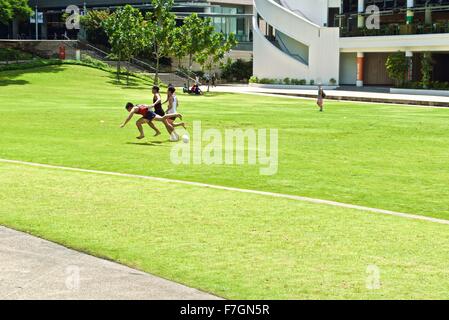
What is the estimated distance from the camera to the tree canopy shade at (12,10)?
2527 inches

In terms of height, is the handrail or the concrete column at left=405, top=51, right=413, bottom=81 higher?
the handrail

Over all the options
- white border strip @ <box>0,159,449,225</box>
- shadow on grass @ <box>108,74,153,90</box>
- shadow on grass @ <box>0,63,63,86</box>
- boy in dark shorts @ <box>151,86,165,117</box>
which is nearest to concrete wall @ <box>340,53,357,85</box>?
shadow on grass @ <box>108,74,153,90</box>

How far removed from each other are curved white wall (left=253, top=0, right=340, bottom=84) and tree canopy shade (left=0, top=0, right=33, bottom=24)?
20.7 m

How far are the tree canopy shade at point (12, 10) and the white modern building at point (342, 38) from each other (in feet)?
67.8

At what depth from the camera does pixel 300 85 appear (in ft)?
222

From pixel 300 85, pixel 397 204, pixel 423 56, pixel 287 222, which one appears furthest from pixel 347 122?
pixel 300 85

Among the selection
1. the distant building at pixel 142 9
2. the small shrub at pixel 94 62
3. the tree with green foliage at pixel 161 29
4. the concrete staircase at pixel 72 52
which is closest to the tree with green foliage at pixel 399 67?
the tree with green foliage at pixel 161 29

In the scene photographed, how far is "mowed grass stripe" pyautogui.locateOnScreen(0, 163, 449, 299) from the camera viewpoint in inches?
334

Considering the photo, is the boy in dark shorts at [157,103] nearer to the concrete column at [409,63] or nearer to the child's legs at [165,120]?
the child's legs at [165,120]

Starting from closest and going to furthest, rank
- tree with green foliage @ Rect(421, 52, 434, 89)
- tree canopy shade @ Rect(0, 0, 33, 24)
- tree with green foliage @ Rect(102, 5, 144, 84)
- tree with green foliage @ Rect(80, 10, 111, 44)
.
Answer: tree with green foliage @ Rect(421, 52, 434, 89)
tree with green foliage @ Rect(102, 5, 144, 84)
tree canopy shade @ Rect(0, 0, 33, 24)
tree with green foliage @ Rect(80, 10, 111, 44)

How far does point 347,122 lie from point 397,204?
692 inches

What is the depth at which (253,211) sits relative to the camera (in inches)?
480

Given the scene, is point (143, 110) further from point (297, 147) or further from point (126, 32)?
point (126, 32)

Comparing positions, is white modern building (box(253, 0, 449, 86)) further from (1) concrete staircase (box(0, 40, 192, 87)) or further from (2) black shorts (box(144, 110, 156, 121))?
(2) black shorts (box(144, 110, 156, 121))
